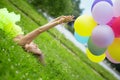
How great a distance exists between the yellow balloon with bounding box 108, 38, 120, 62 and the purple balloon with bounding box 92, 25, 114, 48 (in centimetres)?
30

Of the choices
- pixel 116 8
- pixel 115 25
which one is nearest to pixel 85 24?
pixel 115 25

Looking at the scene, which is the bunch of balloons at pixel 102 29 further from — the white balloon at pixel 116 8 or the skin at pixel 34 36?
the skin at pixel 34 36

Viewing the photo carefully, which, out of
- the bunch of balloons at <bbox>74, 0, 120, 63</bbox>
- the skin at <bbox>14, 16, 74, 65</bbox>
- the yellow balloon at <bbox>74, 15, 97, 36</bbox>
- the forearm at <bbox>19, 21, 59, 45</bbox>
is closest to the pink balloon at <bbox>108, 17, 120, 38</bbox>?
the bunch of balloons at <bbox>74, 0, 120, 63</bbox>

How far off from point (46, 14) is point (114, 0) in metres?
26.7

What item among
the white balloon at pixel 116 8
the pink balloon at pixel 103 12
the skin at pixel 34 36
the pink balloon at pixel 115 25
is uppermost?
the skin at pixel 34 36

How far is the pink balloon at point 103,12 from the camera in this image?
877 cm

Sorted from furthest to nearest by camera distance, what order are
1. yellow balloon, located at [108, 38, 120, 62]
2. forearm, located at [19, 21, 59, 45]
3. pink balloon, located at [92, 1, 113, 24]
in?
yellow balloon, located at [108, 38, 120, 62] < forearm, located at [19, 21, 59, 45] < pink balloon, located at [92, 1, 113, 24]

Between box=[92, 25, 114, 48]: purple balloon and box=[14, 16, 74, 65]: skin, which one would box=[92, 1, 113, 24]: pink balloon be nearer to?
box=[92, 25, 114, 48]: purple balloon

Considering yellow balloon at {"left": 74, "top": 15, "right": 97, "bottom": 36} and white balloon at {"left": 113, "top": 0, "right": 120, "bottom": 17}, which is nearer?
white balloon at {"left": 113, "top": 0, "right": 120, "bottom": 17}

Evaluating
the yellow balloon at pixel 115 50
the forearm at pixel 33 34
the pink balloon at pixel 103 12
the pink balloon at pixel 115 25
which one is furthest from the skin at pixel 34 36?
the yellow balloon at pixel 115 50

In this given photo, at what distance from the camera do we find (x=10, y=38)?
8.90m

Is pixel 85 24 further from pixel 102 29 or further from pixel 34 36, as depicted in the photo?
pixel 34 36

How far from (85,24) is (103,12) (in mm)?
699

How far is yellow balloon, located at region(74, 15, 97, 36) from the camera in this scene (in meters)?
9.34
